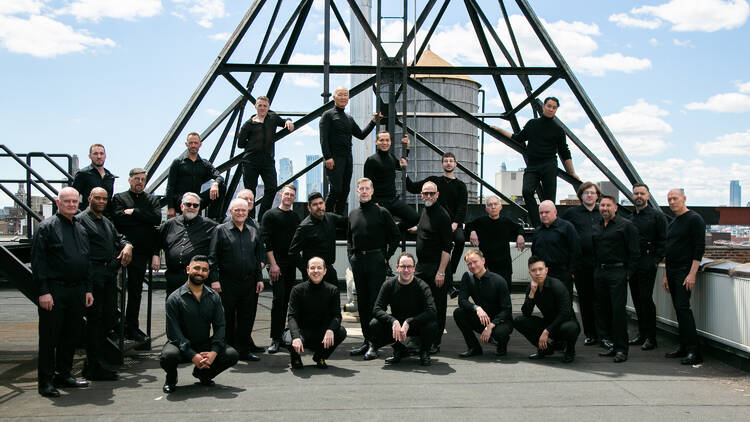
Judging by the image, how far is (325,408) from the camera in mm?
5535

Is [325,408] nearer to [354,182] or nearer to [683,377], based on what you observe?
[683,377]

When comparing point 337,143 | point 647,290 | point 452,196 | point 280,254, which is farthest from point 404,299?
point 647,290

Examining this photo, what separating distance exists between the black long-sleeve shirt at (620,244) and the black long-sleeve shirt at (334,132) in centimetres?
360

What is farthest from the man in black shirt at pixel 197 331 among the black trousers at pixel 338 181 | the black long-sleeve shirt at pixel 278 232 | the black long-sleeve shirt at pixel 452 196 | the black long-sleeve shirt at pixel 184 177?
the black long-sleeve shirt at pixel 452 196

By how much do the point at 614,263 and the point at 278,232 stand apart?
12.9ft

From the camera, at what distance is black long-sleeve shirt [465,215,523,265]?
348 inches

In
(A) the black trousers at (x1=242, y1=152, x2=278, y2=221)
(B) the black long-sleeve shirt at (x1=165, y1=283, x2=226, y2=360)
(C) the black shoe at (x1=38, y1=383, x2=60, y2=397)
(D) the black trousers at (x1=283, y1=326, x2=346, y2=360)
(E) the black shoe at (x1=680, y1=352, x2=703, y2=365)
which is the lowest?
(C) the black shoe at (x1=38, y1=383, x2=60, y2=397)

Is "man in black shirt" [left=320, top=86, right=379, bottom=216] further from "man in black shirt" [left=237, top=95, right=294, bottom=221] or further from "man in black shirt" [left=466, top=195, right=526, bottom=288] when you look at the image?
"man in black shirt" [left=466, top=195, right=526, bottom=288]

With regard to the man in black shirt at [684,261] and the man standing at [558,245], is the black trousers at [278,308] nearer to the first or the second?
the man standing at [558,245]

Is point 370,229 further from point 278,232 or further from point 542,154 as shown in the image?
point 542,154

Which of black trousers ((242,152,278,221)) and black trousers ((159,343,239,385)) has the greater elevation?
black trousers ((242,152,278,221))

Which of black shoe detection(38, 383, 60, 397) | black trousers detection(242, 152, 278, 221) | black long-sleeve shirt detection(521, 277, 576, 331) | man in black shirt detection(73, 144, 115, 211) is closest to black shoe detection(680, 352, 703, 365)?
black long-sleeve shirt detection(521, 277, 576, 331)

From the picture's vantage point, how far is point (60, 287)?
628cm

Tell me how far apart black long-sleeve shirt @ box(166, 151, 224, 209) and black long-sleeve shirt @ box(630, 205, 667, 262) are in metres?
5.30
